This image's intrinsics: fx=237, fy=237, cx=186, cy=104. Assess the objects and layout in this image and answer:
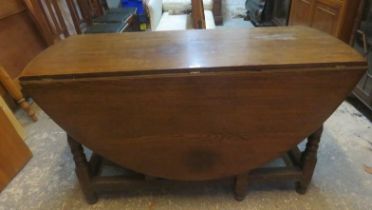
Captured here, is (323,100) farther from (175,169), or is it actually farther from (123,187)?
(123,187)

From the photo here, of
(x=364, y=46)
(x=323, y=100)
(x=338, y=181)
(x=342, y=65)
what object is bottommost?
(x=338, y=181)

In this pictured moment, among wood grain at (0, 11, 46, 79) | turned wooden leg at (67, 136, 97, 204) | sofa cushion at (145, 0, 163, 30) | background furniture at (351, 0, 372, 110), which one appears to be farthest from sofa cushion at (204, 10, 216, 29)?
turned wooden leg at (67, 136, 97, 204)

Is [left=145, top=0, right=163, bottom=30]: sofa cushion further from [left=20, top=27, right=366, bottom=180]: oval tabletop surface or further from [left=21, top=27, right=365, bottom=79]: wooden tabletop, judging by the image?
[left=20, top=27, right=366, bottom=180]: oval tabletop surface

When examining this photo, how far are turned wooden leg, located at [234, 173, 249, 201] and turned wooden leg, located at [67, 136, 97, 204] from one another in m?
0.73

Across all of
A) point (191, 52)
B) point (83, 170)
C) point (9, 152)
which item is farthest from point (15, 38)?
point (191, 52)

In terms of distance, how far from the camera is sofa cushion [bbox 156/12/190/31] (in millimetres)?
2735

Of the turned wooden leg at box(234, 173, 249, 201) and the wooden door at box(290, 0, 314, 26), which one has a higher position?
the wooden door at box(290, 0, 314, 26)

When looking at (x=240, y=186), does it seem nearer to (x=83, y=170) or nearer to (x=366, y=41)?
(x=83, y=170)

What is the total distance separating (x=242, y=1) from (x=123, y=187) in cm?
449

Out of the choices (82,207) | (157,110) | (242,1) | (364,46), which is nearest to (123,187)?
(82,207)

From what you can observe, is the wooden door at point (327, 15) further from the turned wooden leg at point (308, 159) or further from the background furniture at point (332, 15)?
the turned wooden leg at point (308, 159)

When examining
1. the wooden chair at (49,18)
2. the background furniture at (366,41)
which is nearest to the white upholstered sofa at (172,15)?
the wooden chair at (49,18)

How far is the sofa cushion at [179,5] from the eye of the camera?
324 centimetres

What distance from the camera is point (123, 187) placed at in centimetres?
120
